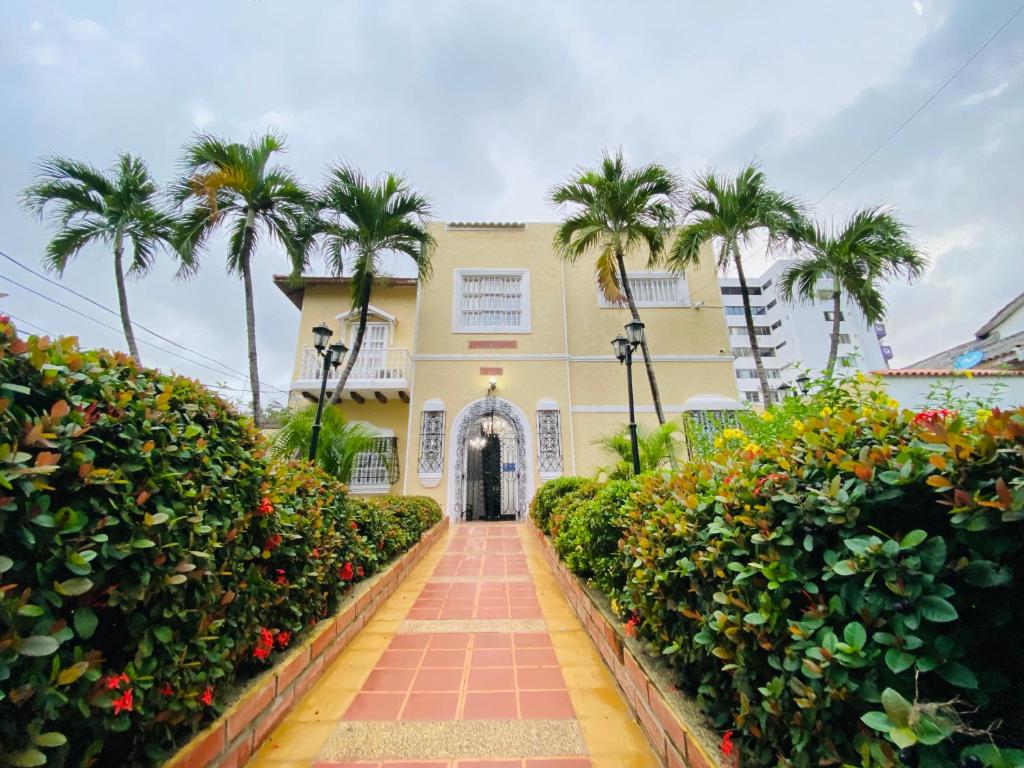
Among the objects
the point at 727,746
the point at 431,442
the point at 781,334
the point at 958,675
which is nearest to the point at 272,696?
the point at 727,746

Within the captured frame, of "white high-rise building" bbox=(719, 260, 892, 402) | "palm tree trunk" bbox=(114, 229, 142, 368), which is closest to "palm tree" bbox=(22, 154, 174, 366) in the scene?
"palm tree trunk" bbox=(114, 229, 142, 368)

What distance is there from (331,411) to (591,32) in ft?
23.5

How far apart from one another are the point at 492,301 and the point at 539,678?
907 cm

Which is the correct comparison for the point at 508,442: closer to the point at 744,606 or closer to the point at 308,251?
the point at 308,251

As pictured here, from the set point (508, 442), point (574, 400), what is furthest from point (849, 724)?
point (508, 442)

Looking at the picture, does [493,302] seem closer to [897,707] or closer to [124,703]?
[124,703]

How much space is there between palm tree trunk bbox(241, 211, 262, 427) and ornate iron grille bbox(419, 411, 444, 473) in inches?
135

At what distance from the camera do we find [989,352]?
11789 millimetres

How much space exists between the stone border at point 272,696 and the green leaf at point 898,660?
2.05 metres

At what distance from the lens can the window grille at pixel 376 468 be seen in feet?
30.6

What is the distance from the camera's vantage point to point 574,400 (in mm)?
9656

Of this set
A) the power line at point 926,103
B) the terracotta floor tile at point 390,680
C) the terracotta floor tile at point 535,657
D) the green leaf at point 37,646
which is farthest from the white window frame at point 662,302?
the green leaf at point 37,646

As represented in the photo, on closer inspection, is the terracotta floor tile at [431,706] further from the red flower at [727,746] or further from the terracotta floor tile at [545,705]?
the red flower at [727,746]

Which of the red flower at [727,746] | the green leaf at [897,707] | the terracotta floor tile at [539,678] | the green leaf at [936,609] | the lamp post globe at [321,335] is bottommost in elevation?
the terracotta floor tile at [539,678]
